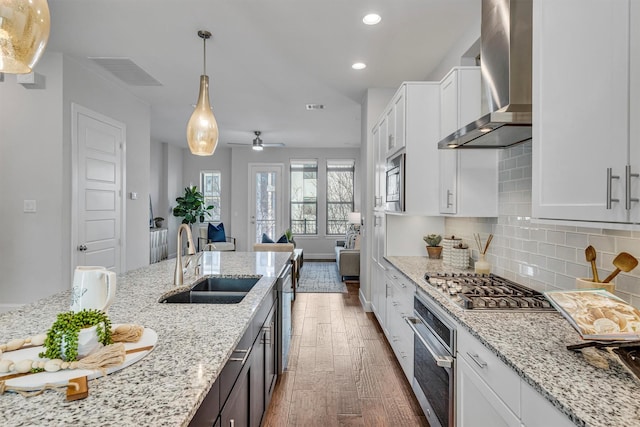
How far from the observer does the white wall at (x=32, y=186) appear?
3.42 m

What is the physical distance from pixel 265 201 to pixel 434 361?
24.4ft

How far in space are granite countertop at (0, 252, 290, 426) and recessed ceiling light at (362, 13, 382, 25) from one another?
2211 mm

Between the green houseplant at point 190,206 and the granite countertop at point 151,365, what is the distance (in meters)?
6.86

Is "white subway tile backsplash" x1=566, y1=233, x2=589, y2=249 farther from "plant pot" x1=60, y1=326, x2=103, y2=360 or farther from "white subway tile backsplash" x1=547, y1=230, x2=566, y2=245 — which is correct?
"plant pot" x1=60, y1=326, x2=103, y2=360

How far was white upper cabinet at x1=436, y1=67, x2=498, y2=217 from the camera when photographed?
238 cm

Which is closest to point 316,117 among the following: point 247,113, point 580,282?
point 247,113

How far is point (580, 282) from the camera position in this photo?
1450 mm

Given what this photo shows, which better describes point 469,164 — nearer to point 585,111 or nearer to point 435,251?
point 435,251

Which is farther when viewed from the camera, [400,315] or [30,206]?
[30,206]

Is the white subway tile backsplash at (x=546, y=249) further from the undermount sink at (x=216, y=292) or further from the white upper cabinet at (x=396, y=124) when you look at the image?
the undermount sink at (x=216, y=292)

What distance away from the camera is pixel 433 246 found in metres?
3.22

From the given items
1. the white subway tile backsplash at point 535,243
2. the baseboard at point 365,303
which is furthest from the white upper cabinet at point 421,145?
the baseboard at point 365,303

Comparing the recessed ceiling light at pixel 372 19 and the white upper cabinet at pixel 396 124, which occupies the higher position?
the recessed ceiling light at pixel 372 19

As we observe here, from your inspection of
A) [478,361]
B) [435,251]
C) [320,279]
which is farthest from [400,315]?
[320,279]
